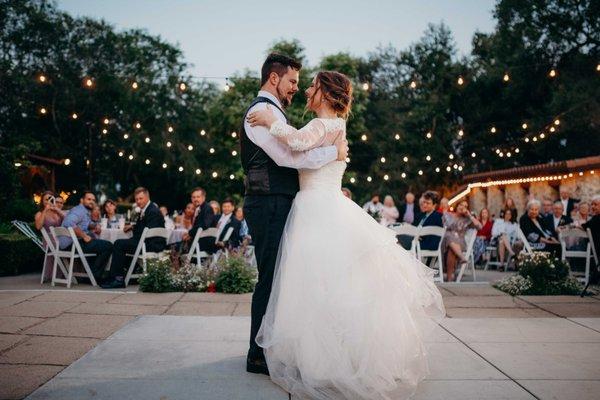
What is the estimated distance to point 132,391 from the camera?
8.71ft

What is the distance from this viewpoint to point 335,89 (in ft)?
10.1

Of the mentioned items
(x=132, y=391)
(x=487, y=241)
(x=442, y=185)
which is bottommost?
(x=132, y=391)

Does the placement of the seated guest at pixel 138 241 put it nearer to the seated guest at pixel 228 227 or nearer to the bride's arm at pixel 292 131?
the seated guest at pixel 228 227

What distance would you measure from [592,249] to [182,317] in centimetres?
Result: 630

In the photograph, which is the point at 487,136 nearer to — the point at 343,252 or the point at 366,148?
the point at 366,148

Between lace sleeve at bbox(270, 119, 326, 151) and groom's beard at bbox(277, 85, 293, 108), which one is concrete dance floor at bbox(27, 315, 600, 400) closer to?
lace sleeve at bbox(270, 119, 326, 151)

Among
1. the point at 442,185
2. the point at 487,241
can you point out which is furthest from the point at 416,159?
the point at 487,241

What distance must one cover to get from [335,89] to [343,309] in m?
1.30

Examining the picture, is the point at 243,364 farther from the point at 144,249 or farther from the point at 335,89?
the point at 144,249

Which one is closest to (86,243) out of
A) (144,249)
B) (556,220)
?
(144,249)

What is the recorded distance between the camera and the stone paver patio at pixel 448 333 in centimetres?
285

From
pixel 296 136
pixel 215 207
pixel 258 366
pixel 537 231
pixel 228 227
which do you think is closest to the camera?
pixel 296 136

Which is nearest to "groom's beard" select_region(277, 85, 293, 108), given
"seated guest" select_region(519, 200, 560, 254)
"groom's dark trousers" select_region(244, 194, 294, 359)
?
"groom's dark trousers" select_region(244, 194, 294, 359)

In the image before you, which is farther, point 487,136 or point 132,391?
point 487,136
